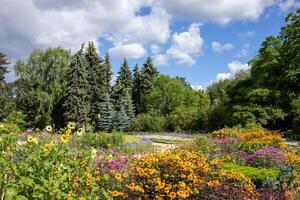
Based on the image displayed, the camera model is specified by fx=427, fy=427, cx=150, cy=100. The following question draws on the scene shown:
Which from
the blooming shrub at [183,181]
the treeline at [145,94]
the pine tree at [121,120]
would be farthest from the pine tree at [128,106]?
the blooming shrub at [183,181]

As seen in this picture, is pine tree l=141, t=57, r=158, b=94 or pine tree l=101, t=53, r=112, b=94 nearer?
pine tree l=101, t=53, r=112, b=94

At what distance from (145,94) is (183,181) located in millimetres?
44675

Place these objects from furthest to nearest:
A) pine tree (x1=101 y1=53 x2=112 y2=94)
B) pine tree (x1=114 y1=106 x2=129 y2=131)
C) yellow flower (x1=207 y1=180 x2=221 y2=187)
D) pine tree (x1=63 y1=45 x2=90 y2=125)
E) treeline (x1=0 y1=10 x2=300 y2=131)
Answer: pine tree (x1=101 y1=53 x2=112 y2=94) → pine tree (x1=114 y1=106 x2=129 y2=131) → pine tree (x1=63 y1=45 x2=90 y2=125) → treeline (x1=0 y1=10 x2=300 y2=131) → yellow flower (x1=207 y1=180 x2=221 y2=187)

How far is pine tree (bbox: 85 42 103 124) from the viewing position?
147 ft

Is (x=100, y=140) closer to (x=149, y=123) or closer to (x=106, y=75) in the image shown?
(x=149, y=123)

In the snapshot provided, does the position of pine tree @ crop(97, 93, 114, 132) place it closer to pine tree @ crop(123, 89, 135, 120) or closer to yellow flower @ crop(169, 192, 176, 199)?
pine tree @ crop(123, 89, 135, 120)

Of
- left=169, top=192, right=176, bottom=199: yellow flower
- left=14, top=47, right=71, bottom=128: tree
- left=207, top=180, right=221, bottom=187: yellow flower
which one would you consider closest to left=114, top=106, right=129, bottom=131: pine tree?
left=14, top=47, right=71, bottom=128: tree

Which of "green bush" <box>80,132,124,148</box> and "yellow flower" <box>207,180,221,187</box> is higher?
→ "green bush" <box>80,132,124,148</box>

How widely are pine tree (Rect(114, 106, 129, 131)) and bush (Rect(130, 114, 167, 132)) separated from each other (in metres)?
0.96

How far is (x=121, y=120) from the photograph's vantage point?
141ft

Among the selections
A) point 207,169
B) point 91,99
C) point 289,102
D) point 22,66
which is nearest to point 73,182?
point 207,169

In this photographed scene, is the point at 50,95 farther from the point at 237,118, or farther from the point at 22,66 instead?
the point at 237,118

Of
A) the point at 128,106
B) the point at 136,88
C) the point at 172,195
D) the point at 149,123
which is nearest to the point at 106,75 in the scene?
the point at 128,106

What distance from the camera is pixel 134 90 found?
171ft
